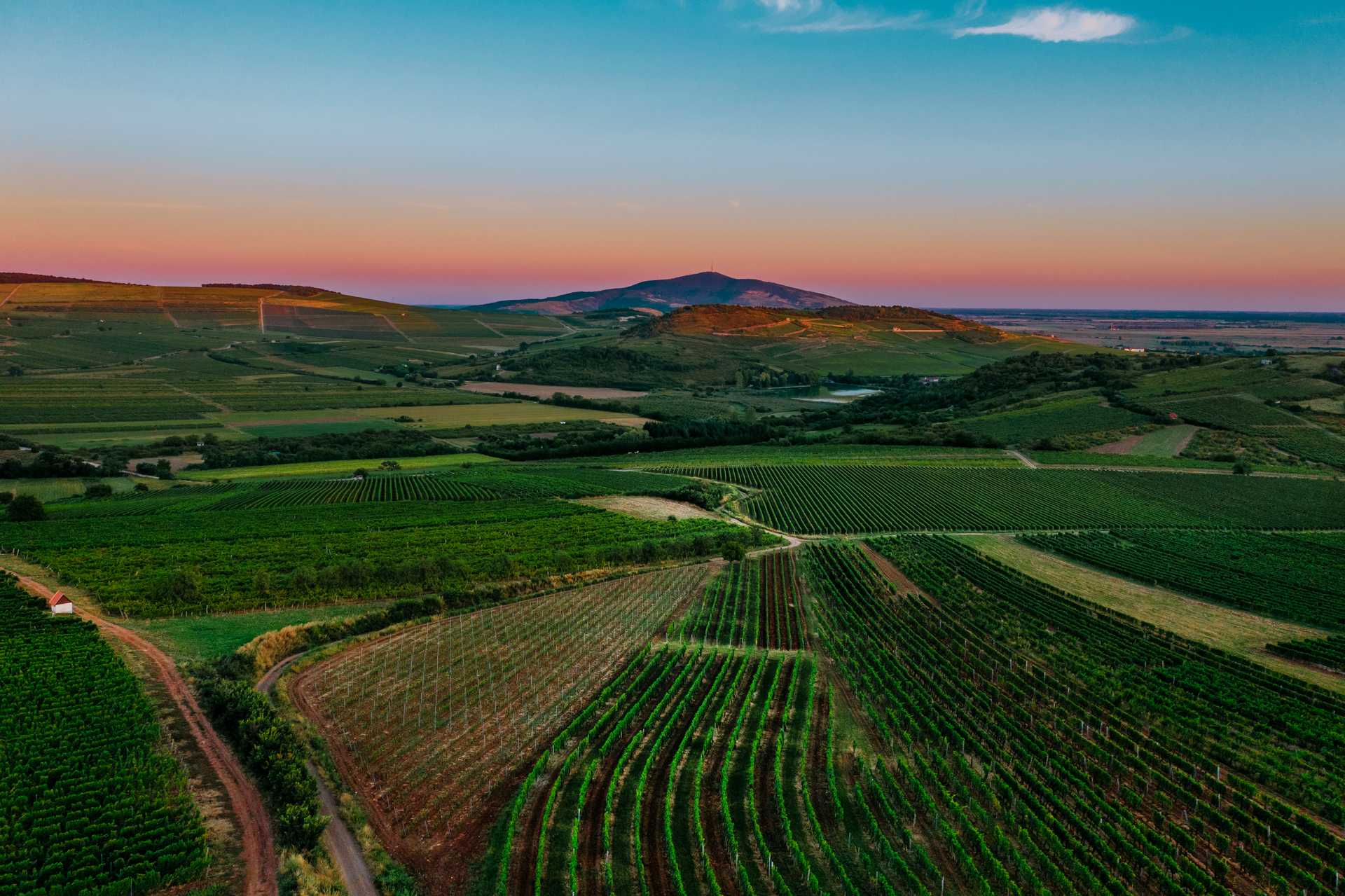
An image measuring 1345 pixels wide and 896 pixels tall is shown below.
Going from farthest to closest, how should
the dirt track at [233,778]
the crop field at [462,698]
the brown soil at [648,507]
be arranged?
1. the brown soil at [648,507]
2. the crop field at [462,698]
3. the dirt track at [233,778]

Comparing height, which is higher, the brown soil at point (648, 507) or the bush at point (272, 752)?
the bush at point (272, 752)

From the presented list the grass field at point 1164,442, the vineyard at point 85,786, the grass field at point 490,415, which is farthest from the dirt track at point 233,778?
the grass field at point 1164,442

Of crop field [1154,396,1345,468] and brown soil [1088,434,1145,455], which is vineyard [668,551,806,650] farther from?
crop field [1154,396,1345,468]

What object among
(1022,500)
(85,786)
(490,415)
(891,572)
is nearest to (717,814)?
(85,786)

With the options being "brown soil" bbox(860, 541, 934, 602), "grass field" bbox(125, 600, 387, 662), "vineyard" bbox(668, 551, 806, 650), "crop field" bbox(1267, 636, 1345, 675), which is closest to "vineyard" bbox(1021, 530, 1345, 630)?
"crop field" bbox(1267, 636, 1345, 675)

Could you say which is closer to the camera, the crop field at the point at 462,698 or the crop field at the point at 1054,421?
the crop field at the point at 462,698

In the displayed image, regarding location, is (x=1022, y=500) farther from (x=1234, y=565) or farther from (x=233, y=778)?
(x=233, y=778)

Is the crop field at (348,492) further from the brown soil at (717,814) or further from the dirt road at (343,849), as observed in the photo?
the brown soil at (717,814)

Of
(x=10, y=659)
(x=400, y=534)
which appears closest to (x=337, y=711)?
(x=10, y=659)
